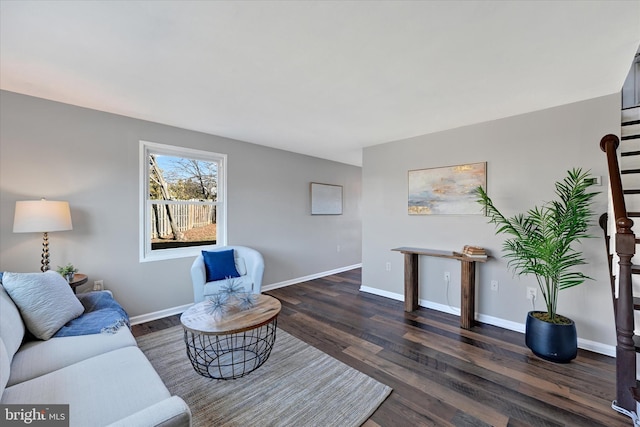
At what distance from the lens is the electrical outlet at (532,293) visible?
2803 millimetres

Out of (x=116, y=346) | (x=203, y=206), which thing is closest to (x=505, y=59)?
(x=116, y=346)

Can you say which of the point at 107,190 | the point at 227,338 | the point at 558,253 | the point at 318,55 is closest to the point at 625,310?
the point at 558,253

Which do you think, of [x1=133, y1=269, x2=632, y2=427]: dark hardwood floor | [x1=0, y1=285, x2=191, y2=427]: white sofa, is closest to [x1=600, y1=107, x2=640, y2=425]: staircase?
[x1=133, y1=269, x2=632, y2=427]: dark hardwood floor

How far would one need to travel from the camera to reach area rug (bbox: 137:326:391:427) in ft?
5.46

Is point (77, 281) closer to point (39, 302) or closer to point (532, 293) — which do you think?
point (39, 302)

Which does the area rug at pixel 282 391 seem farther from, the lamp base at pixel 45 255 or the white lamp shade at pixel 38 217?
the white lamp shade at pixel 38 217

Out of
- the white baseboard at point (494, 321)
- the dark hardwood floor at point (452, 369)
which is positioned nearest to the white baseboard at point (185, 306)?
the dark hardwood floor at point (452, 369)

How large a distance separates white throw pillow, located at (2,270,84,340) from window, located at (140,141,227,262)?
1278 mm

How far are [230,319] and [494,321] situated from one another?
2.91 metres

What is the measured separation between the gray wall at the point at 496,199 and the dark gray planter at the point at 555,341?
48 centimetres

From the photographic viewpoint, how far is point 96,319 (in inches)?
77.2

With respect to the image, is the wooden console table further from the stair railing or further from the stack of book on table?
the stair railing

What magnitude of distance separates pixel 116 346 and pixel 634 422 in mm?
3221

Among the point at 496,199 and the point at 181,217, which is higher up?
the point at 496,199
